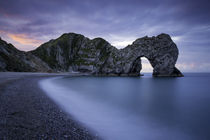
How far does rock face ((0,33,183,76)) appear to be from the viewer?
67000 mm

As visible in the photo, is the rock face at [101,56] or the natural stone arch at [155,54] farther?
the rock face at [101,56]

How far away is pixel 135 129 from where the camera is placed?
6234mm

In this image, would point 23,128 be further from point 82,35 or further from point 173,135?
point 82,35

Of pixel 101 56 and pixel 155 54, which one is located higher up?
pixel 101 56

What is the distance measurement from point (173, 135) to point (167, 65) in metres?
69.6

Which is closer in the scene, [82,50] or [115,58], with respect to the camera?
[115,58]

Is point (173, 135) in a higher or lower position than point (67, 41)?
lower

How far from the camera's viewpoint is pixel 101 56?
335 ft

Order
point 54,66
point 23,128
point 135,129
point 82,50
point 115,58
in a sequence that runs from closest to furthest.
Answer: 1. point 23,128
2. point 135,129
3. point 115,58
4. point 54,66
5. point 82,50

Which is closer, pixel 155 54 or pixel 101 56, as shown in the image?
pixel 155 54

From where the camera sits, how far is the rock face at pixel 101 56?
2638 inches

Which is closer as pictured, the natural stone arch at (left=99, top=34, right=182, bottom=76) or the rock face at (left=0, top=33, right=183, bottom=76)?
the natural stone arch at (left=99, top=34, right=182, bottom=76)

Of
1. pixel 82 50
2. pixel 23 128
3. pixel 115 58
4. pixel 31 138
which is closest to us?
pixel 31 138

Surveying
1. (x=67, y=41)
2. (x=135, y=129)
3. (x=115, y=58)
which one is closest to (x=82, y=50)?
(x=67, y=41)
